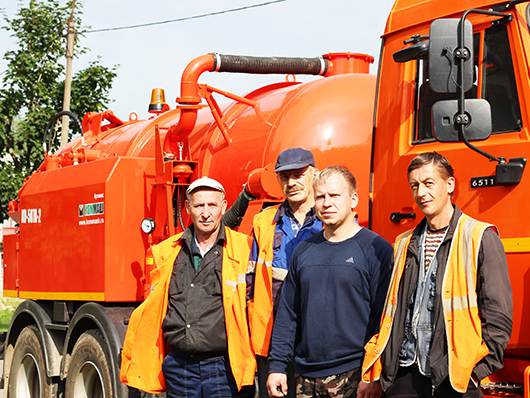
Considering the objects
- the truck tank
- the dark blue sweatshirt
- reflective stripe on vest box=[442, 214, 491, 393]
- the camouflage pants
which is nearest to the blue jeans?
the dark blue sweatshirt

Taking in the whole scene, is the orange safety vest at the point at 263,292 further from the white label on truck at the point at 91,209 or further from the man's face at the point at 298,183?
the white label on truck at the point at 91,209

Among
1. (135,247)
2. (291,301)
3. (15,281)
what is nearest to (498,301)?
(291,301)

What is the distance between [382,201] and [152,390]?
170 cm

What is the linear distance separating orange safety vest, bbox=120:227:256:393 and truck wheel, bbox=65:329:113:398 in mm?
1660

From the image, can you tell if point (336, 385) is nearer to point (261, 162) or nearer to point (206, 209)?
point (206, 209)

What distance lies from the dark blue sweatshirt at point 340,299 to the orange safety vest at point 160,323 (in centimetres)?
47

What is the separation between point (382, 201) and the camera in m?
4.07

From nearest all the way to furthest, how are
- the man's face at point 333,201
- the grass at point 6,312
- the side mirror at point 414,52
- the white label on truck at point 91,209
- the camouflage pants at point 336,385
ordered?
1. the camouflage pants at point 336,385
2. the man's face at point 333,201
3. the side mirror at point 414,52
4. the white label on truck at point 91,209
5. the grass at point 6,312

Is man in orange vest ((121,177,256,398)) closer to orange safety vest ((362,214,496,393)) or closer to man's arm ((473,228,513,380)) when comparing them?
orange safety vest ((362,214,496,393))

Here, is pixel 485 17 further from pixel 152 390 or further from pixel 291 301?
pixel 152 390

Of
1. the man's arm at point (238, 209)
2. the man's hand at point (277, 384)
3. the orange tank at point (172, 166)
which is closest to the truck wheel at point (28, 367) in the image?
the orange tank at point (172, 166)

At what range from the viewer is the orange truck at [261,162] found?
3.44 meters

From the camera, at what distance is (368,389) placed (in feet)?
10.5

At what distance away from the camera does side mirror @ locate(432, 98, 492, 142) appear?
11.0 ft
